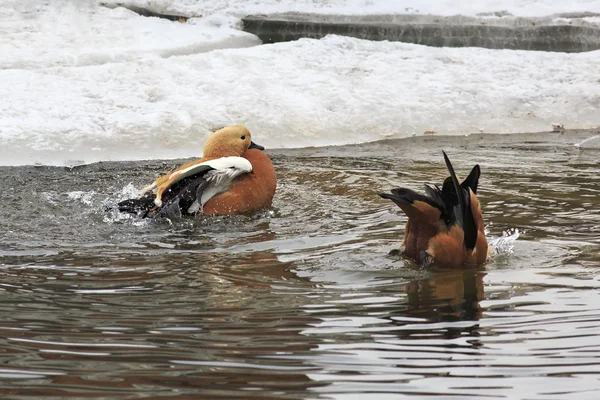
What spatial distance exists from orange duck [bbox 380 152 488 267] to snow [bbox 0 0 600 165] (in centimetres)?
461

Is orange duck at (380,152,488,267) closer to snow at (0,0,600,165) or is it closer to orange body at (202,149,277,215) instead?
orange body at (202,149,277,215)

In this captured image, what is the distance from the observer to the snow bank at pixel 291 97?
911 centimetres

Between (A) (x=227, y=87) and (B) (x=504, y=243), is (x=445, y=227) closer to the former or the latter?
(B) (x=504, y=243)

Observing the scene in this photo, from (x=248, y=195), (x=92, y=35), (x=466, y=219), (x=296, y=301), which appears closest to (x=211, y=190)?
(x=248, y=195)

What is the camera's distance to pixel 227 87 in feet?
33.5

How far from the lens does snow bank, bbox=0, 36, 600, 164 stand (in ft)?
29.9

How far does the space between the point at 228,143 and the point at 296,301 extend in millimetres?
2974

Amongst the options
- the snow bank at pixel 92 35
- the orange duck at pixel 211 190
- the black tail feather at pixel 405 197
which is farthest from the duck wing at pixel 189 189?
the snow bank at pixel 92 35

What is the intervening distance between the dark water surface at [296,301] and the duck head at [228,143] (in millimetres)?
497

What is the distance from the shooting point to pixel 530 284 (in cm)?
424

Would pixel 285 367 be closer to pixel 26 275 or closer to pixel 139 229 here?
pixel 26 275

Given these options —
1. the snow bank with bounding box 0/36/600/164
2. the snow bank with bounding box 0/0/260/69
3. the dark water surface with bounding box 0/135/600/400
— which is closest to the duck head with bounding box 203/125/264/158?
the dark water surface with bounding box 0/135/600/400

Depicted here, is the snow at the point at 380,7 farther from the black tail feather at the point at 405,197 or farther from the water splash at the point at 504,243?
the black tail feather at the point at 405,197

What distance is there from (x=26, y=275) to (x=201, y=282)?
89cm
